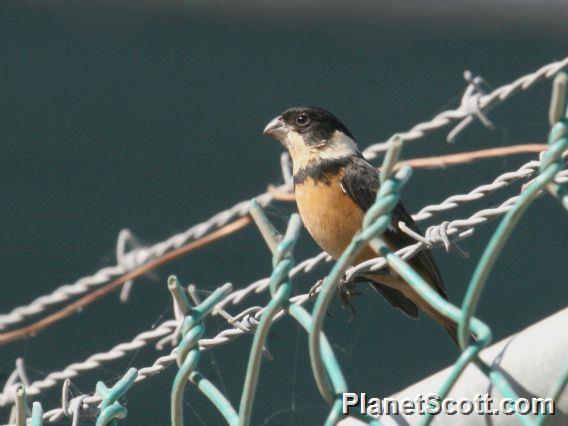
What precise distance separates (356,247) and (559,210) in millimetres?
4498

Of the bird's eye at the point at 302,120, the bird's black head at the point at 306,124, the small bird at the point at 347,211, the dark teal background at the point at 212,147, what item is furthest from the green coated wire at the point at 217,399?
the dark teal background at the point at 212,147

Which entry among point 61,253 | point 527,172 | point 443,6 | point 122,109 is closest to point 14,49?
point 122,109

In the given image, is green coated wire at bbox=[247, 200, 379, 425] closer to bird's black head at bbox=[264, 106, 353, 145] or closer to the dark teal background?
bird's black head at bbox=[264, 106, 353, 145]

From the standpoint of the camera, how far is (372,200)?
454 cm

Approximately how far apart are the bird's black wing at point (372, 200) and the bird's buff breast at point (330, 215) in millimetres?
34

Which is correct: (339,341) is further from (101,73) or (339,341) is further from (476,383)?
(476,383)

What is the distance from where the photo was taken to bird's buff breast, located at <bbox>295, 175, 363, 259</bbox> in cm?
446

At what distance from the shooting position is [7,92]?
21.4 feet

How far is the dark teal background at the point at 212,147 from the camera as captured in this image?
6.03 m

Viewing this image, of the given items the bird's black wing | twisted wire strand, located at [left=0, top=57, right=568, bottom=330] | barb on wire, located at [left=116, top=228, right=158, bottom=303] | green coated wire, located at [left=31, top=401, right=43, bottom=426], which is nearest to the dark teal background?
barb on wire, located at [left=116, top=228, right=158, bottom=303]

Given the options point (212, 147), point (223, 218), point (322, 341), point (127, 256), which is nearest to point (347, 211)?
point (223, 218)

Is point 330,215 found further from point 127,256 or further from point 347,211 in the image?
point 127,256

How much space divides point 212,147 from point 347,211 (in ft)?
6.75

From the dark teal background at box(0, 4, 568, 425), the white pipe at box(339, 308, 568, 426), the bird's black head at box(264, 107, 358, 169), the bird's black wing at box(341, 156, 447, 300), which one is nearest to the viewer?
the white pipe at box(339, 308, 568, 426)
